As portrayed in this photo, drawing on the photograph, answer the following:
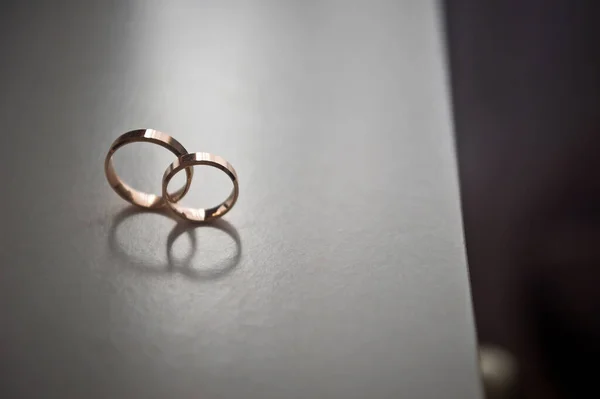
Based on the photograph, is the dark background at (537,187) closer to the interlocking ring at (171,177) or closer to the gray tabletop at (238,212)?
the gray tabletop at (238,212)

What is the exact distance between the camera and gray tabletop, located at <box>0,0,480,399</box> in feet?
2.39

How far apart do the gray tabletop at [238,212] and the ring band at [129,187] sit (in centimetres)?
2

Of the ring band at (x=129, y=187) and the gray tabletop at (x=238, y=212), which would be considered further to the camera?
the ring band at (x=129, y=187)

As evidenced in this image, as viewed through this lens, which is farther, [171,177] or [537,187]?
[537,187]

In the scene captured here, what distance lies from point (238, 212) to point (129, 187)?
0.46ft

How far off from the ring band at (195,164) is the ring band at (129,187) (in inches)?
0.6

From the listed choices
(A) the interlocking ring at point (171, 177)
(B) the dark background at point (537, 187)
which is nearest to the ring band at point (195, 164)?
(A) the interlocking ring at point (171, 177)

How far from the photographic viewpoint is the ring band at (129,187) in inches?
32.7

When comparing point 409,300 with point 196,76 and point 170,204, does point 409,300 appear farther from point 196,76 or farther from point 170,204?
point 196,76

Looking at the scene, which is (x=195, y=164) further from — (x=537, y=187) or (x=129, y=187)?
(x=537, y=187)

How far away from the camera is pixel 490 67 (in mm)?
1174

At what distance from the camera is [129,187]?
893 millimetres

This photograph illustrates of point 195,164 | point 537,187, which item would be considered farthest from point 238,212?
point 537,187

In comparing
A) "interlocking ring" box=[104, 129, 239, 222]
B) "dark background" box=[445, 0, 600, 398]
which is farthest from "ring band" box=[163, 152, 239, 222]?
"dark background" box=[445, 0, 600, 398]
